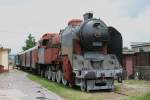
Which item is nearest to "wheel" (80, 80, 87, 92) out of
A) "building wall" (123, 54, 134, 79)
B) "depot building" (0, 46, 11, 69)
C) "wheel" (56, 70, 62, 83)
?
"wheel" (56, 70, 62, 83)

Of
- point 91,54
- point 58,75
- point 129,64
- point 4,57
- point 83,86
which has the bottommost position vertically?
point 83,86

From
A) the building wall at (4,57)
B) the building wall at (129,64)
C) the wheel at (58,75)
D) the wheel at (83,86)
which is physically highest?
the building wall at (4,57)

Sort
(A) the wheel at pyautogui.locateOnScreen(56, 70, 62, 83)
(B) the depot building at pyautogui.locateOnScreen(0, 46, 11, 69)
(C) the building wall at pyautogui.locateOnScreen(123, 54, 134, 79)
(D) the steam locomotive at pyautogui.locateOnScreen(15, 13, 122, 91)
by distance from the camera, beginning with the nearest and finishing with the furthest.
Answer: (D) the steam locomotive at pyautogui.locateOnScreen(15, 13, 122, 91)
(A) the wheel at pyautogui.locateOnScreen(56, 70, 62, 83)
(C) the building wall at pyautogui.locateOnScreen(123, 54, 134, 79)
(B) the depot building at pyautogui.locateOnScreen(0, 46, 11, 69)

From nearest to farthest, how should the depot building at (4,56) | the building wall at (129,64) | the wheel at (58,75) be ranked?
the wheel at (58,75), the building wall at (129,64), the depot building at (4,56)

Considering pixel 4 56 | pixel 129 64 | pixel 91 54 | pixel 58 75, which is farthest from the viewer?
pixel 4 56

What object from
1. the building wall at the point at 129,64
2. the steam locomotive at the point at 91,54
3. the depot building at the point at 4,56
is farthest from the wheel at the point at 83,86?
the depot building at the point at 4,56

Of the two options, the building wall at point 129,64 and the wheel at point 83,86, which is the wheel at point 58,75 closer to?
the wheel at point 83,86

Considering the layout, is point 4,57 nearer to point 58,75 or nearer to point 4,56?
point 4,56

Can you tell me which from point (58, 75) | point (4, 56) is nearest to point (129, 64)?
point (58, 75)

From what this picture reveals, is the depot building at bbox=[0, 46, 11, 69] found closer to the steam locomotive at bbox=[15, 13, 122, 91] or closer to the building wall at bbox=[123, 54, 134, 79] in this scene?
the building wall at bbox=[123, 54, 134, 79]

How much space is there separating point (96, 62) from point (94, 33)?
1430 mm

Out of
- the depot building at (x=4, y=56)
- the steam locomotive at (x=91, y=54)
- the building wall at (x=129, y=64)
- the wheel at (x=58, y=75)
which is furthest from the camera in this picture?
the depot building at (x=4, y=56)

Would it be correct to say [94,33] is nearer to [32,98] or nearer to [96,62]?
[96,62]

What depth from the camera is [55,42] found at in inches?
1027
